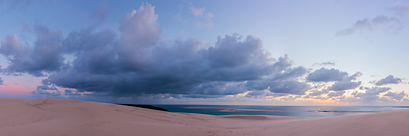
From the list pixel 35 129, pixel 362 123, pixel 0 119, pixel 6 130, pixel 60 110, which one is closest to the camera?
pixel 6 130

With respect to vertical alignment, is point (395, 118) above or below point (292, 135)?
above

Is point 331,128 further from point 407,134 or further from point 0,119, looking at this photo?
point 0,119

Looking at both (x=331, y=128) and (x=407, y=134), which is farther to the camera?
(x=331, y=128)

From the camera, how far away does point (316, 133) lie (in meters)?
7.83

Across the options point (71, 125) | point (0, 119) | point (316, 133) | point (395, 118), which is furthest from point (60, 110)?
point (395, 118)

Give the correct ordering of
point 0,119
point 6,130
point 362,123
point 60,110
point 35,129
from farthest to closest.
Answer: point 60,110, point 0,119, point 362,123, point 35,129, point 6,130

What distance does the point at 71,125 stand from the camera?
7.93 metres

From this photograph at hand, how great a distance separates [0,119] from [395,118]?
611 inches

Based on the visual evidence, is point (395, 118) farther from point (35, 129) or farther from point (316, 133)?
point (35, 129)

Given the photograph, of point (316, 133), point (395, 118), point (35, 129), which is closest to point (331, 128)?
point (316, 133)

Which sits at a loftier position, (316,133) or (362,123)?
(362,123)

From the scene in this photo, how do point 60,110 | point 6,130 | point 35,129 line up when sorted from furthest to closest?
point 60,110, point 35,129, point 6,130

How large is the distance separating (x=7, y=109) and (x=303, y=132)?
14.1 m

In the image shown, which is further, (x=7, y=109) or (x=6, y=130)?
(x=7, y=109)
